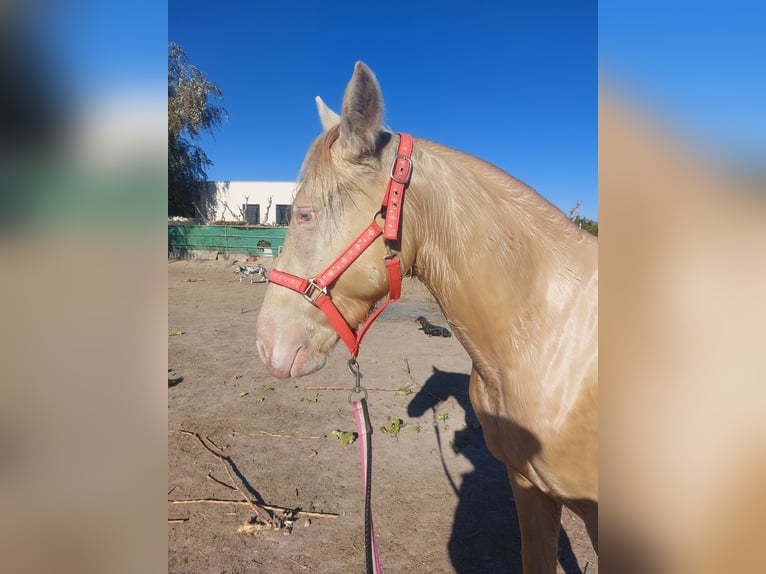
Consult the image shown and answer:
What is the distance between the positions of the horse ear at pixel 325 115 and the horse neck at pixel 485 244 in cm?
76

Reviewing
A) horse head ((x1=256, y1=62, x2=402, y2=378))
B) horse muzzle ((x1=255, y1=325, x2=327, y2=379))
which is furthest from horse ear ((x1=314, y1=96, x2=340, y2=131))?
horse muzzle ((x1=255, y1=325, x2=327, y2=379))

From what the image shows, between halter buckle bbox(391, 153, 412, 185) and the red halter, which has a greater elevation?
halter buckle bbox(391, 153, 412, 185)

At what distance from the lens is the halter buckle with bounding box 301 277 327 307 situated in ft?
5.74

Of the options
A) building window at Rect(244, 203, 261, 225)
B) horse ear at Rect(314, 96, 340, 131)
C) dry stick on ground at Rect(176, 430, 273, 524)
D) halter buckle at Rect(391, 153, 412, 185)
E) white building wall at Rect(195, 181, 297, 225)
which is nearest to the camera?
halter buckle at Rect(391, 153, 412, 185)

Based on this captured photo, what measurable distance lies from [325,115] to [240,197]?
38.9 m

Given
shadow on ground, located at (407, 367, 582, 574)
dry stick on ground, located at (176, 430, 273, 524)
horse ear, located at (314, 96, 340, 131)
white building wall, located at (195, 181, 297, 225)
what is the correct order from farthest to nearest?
1. white building wall, located at (195, 181, 297, 225)
2. dry stick on ground, located at (176, 430, 273, 524)
3. shadow on ground, located at (407, 367, 582, 574)
4. horse ear, located at (314, 96, 340, 131)

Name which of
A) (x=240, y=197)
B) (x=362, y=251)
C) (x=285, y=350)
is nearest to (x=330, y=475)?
(x=285, y=350)

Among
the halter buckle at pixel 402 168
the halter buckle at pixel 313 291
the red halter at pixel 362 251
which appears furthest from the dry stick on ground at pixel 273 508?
the halter buckle at pixel 402 168

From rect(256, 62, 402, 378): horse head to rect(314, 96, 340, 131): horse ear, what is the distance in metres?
0.48

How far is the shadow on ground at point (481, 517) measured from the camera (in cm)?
293

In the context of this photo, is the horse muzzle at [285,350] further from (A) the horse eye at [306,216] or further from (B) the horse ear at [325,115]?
(B) the horse ear at [325,115]

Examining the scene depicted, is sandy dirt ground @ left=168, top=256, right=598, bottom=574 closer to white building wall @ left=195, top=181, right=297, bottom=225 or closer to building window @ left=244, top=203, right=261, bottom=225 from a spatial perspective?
white building wall @ left=195, top=181, right=297, bottom=225
